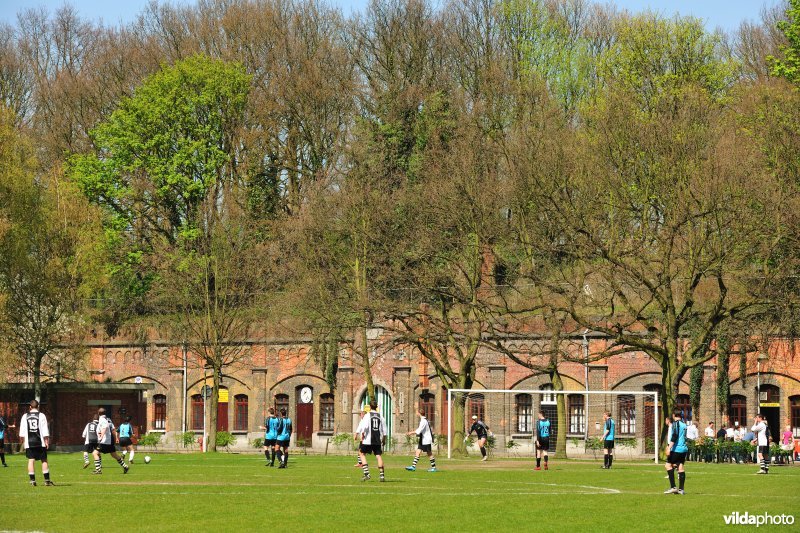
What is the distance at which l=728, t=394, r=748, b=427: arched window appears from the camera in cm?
5438

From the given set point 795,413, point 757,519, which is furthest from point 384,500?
point 795,413

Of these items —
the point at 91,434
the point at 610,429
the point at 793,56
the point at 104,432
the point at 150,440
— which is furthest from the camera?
the point at 150,440

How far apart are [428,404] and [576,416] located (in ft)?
28.4

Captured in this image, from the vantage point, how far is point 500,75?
60.8 metres

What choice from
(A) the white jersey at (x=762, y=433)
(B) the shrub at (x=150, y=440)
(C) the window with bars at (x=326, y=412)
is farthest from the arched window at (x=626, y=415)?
(B) the shrub at (x=150, y=440)

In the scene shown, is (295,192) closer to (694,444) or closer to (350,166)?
(350,166)

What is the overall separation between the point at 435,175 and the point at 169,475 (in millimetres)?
21702

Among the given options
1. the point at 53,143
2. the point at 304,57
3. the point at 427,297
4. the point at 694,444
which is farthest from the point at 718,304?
the point at 53,143

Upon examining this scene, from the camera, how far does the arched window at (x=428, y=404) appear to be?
61.3 metres

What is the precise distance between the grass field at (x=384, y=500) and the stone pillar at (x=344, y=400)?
27136 mm

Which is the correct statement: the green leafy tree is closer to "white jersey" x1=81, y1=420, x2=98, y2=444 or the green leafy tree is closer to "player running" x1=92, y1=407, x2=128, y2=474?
"player running" x1=92, y1=407, x2=128, y2=474

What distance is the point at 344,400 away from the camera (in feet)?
208

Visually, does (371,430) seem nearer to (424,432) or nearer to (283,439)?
(283,439)

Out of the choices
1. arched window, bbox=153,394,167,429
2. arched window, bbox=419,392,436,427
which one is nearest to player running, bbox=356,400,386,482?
arched window, bbox=419,392,436,427
